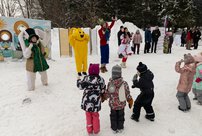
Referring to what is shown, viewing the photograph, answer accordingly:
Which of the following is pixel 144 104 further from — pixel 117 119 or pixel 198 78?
pixel 198 78

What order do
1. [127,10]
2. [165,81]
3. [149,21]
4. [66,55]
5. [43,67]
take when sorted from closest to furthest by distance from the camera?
[43,67] → [165,81] → [66,55] → [127,10] → [149,21]

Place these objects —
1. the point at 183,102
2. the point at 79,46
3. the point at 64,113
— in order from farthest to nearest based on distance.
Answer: the point at 79,46 < the point at 183,102 < the point at 64,113

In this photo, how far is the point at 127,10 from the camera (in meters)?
27.5

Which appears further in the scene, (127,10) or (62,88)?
(127,10)

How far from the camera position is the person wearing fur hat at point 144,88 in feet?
16.0

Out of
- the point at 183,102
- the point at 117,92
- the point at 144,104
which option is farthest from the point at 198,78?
the point at 117,92

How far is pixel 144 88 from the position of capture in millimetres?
4941

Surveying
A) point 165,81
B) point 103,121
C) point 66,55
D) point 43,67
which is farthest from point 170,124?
point 66,55

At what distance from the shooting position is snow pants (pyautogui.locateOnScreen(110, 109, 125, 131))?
4668 mm

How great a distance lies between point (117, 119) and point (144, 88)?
93 centimetres

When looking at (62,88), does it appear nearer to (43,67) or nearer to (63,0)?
(43,67)

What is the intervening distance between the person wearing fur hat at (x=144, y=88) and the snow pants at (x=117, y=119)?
584 millimetres

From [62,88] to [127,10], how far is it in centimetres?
2247

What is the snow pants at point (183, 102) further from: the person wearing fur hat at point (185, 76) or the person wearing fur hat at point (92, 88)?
the person wearing fur hat at point (92, 88)
